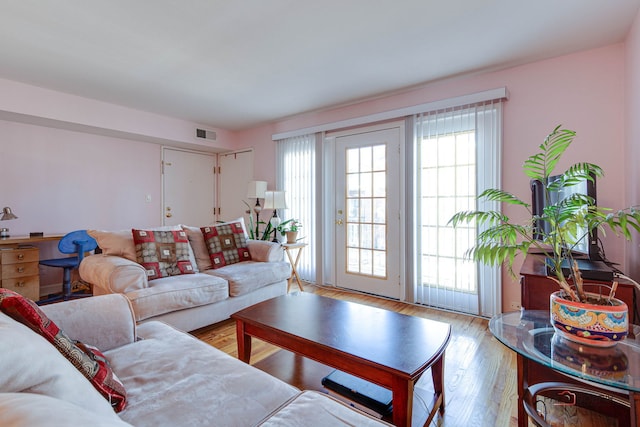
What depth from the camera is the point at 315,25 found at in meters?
2.13

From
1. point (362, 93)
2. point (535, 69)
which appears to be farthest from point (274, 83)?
point (535, 69)

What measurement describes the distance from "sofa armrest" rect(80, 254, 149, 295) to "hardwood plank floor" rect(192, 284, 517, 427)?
2.27 feet

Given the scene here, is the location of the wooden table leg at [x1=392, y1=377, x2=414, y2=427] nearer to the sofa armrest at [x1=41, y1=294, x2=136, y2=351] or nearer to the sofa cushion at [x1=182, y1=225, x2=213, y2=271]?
the sofa armrest at [x1=41, y1=294, x2=136, y2=351]

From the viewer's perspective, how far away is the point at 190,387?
107 cm

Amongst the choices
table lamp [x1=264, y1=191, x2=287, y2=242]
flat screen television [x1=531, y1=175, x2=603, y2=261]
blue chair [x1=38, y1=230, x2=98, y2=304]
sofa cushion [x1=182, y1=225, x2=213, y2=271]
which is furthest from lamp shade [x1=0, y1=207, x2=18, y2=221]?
flat screen television [x1=531, y1=175, x2=603, y2=261]

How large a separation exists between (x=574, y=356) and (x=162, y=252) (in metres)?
2.81

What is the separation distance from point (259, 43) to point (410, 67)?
1368 mm

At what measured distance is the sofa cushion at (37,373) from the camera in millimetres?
613

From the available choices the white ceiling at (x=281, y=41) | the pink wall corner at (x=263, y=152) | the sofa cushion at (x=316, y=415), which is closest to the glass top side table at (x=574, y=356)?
the sofa cushion at (x=316, y=415)

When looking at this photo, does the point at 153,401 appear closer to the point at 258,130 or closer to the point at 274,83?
the point at 274,83

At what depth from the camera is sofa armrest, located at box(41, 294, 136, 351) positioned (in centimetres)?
130

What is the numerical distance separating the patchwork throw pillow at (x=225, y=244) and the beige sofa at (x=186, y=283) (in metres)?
0.07

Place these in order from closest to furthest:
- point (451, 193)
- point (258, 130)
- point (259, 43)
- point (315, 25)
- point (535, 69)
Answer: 1. point (315, 25)
2. point (259, 43)
3. point (535, 69)
4. point (451, 193)
5. point (258, 130)

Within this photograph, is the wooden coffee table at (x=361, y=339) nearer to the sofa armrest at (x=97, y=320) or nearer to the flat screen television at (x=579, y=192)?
the sofa armrest at (x=97, y=320)
